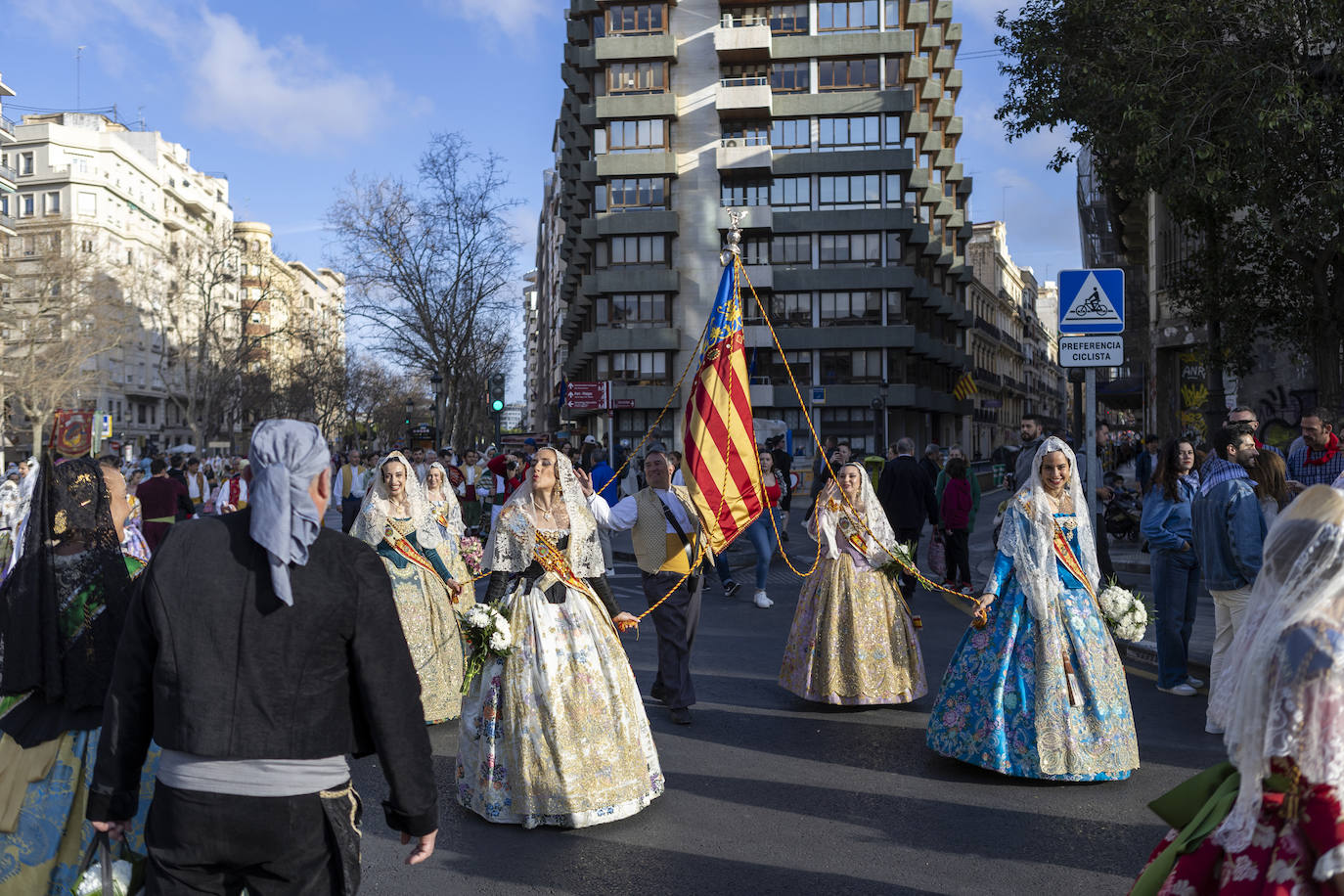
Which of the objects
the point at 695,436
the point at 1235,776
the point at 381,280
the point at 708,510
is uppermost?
the point at 381,280

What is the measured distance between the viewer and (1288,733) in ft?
8.63

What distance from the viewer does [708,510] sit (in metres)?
8.00

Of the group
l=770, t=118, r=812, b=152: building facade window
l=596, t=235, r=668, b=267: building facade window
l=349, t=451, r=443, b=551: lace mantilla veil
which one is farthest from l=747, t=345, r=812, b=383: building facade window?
l=349, t=451, r=443, b=551: lace mantilla veil

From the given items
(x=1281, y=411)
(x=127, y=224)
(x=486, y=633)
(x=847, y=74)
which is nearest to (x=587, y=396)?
(x=847, y=74)

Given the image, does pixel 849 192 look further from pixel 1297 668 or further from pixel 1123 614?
pixel 1297 668

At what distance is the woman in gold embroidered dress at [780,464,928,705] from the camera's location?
7.89 m

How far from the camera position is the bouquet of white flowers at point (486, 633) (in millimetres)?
5543

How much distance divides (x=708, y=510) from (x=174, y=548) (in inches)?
214

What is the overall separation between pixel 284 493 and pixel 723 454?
17.8 ft

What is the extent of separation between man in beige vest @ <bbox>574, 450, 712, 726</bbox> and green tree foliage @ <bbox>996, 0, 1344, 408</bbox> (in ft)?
30.7

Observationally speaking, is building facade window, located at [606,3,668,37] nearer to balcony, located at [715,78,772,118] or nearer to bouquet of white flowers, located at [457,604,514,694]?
balcony, located at [715,78,772,118]

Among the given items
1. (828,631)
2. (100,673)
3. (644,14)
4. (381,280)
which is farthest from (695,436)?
(644,14)

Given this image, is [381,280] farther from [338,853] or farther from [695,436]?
[338,853]

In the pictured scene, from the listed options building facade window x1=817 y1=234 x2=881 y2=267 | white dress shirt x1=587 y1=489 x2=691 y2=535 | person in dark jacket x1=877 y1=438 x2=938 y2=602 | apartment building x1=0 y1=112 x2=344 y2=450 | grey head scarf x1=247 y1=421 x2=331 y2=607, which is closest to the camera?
grey head scarf x1=247 y1=421 x2=331 y2=607
